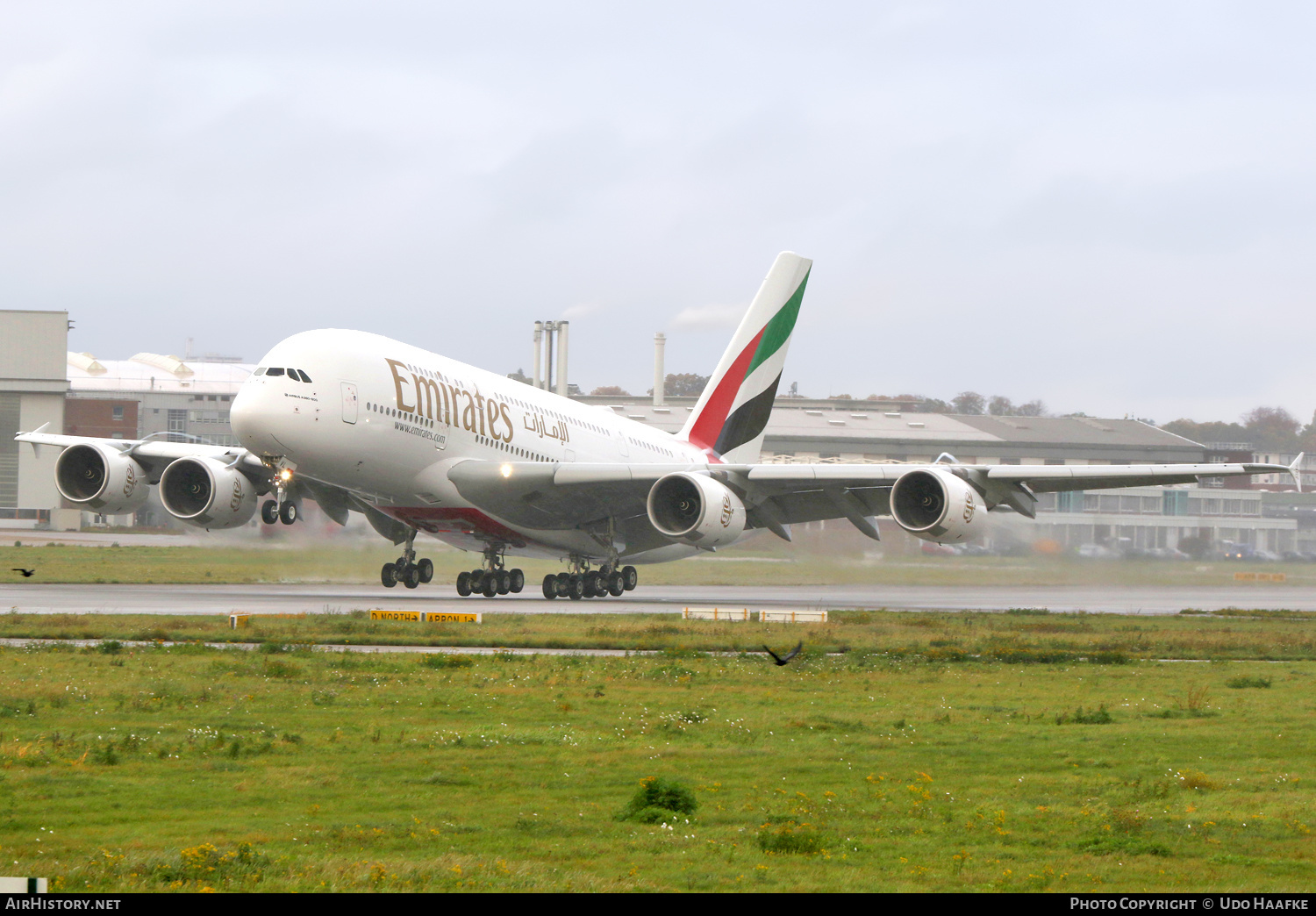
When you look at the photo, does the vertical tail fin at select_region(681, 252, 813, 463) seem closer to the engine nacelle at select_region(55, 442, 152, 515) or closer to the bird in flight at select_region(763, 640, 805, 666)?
the engine nacelle at select_region(55, 442, 152, 515)

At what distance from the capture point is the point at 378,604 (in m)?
33.5

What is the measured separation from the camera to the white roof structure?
12219 centimetres

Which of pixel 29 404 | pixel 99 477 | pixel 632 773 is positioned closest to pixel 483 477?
pixel 99 477

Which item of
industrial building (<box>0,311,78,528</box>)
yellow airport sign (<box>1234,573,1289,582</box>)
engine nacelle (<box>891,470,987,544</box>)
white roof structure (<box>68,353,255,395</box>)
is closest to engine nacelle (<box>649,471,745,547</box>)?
engine nacelle (<box>891,470,987,544</box>)

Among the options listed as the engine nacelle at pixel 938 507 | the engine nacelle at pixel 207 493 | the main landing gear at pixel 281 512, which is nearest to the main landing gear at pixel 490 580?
the engine nacelle at pixel 207 493

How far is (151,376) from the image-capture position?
133 m

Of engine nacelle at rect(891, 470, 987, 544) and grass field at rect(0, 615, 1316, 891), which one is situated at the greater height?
engine nacelle at rect(891, 470, 987, 544)

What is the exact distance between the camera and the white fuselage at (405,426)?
29297 millimetres

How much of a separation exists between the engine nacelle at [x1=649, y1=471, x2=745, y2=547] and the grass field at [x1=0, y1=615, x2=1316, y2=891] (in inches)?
435

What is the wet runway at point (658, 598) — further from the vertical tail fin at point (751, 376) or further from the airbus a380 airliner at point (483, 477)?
the vertical tail fin at point (751, 376)

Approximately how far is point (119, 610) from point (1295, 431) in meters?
154

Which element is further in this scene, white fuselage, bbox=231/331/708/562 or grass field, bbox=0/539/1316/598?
grass field, bbox=0/539/1316/598

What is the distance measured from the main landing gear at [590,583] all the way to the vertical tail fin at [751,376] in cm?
650
